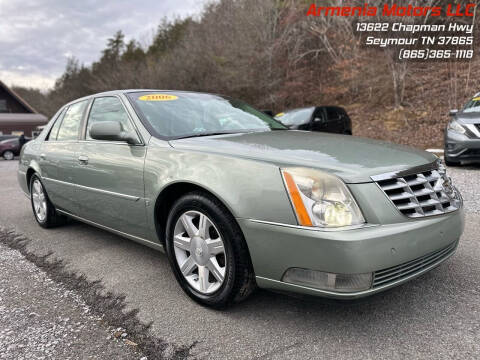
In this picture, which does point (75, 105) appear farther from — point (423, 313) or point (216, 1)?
point (216, 1)

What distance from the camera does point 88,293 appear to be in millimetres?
2742

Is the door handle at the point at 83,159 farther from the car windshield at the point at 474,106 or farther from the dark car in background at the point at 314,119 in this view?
the car windshield at the point at 474,106

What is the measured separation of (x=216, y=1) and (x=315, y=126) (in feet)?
53.8

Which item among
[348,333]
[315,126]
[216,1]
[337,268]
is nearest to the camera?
[337,268]

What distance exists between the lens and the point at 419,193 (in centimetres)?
212

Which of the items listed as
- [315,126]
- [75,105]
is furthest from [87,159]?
[315,126]

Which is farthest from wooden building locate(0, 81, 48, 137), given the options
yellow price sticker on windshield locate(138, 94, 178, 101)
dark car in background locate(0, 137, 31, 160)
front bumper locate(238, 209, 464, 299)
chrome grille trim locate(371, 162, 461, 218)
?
chrome grille trim locate(371, 162, 461, 218)

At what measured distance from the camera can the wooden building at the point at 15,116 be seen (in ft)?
118

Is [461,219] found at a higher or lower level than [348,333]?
higher

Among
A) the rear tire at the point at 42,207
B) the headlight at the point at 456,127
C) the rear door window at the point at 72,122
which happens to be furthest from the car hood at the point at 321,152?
the headlight at the point at 456,127

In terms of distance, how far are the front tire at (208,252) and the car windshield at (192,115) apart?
0.71 m

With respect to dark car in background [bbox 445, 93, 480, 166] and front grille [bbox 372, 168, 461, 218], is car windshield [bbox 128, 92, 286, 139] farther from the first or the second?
dark car in background [bbox 445, 93, 480, 166]

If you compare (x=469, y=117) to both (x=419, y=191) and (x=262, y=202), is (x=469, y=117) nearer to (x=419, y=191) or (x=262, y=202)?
(x=419, y=191)

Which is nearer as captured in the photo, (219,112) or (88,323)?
(88,323)
